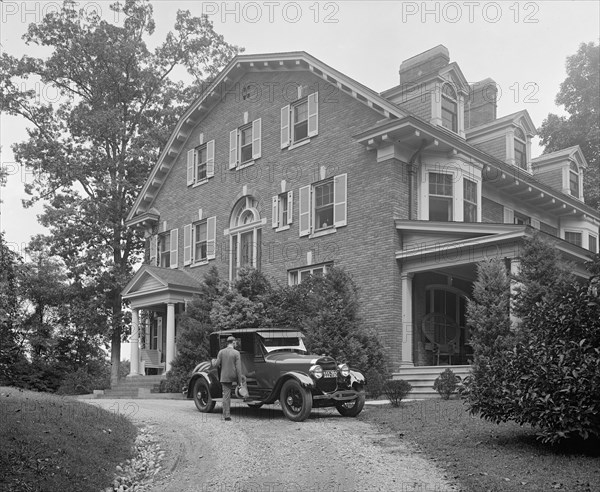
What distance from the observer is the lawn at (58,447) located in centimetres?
864

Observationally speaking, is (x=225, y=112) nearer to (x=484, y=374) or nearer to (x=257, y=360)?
(x=257, y=360)

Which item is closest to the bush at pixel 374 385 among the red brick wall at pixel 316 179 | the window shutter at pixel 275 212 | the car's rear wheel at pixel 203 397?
the red brick wall at pixel 316 179

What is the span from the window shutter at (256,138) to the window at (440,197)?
24.6 feet

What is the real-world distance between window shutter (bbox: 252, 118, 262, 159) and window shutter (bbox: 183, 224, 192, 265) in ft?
16.3

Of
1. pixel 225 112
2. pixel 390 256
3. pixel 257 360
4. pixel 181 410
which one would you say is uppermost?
pixel 225 112

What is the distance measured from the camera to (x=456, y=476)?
921 cm

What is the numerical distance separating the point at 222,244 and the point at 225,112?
18.2 feet

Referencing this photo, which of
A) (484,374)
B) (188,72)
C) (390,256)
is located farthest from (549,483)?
(188,72)

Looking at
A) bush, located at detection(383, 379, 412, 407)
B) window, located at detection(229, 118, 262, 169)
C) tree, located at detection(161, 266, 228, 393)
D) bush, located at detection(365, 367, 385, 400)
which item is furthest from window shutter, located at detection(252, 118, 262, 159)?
bush, located at detection(383, 379, 412, 407)

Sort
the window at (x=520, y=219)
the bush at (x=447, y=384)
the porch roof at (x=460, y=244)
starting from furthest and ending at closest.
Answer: the window at (x=520, y=219), the porch roof at (x=460, y=244), the bush at (x=447, y=384)

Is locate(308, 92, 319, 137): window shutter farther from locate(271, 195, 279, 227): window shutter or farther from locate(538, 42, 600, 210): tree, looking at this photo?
locate(538, 42, 600, 210): tree

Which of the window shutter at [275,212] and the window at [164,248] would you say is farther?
Answer: the window at [164,248]

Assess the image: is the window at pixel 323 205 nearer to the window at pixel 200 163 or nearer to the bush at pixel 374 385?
the bush at pixel 374 385

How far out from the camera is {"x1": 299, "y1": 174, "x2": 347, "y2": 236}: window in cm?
2386
